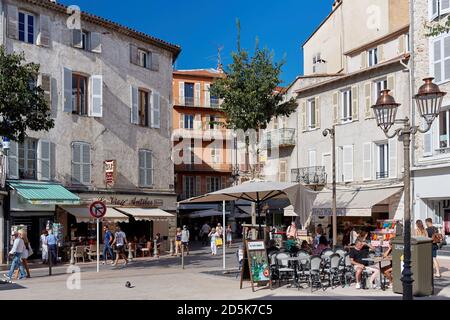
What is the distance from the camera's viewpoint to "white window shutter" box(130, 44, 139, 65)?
32031 mm

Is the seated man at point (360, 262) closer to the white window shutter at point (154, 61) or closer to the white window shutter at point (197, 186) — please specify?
the white window shutter at point (154, 61)

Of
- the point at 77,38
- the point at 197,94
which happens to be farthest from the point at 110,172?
the point at 197,94

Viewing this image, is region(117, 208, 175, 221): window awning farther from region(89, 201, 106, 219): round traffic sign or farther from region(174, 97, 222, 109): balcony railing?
region(174, 97, 222, 109): balcony railing

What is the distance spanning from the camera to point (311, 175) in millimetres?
37125

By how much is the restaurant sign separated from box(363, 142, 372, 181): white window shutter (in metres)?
13.3

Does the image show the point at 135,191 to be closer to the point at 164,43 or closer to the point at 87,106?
the point at 87,106

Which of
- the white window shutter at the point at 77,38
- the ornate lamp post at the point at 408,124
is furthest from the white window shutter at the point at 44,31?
the ornate lamp post at the point at 408,124

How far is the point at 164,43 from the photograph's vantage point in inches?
1329

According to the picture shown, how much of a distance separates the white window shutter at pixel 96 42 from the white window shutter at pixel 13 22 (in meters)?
4.26

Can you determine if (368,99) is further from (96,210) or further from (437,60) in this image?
(96,210)

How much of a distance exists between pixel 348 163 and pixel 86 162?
47.3 feet

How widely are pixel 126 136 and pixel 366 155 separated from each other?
41.6ft
